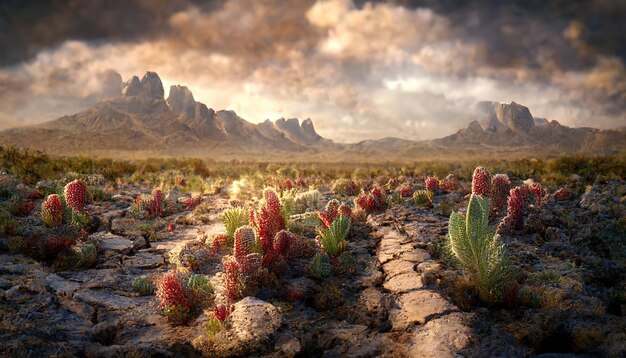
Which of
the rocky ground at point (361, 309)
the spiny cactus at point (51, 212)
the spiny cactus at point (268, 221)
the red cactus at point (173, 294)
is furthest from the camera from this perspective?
the spiny cactus at point (51, 212)

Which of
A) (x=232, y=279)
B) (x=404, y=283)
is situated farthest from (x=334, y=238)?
(x=232, y=279)

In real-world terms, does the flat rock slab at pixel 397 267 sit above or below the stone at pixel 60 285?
above

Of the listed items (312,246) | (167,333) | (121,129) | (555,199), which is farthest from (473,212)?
(121,129)

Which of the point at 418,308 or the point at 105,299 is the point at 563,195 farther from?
the point at 105,299

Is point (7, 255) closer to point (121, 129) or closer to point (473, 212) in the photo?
point (473, 212)

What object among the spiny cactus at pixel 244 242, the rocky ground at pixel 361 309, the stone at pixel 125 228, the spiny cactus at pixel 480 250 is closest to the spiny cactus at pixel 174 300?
the rocky ground at pixel 361 309

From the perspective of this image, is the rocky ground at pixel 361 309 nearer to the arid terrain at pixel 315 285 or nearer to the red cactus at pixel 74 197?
the arid terrain at pixel 315 285

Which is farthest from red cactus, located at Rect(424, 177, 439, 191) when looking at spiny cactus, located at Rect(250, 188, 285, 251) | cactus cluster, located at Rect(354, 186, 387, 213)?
spiny cactus, located at Rect(250, 188, 285, 251)
